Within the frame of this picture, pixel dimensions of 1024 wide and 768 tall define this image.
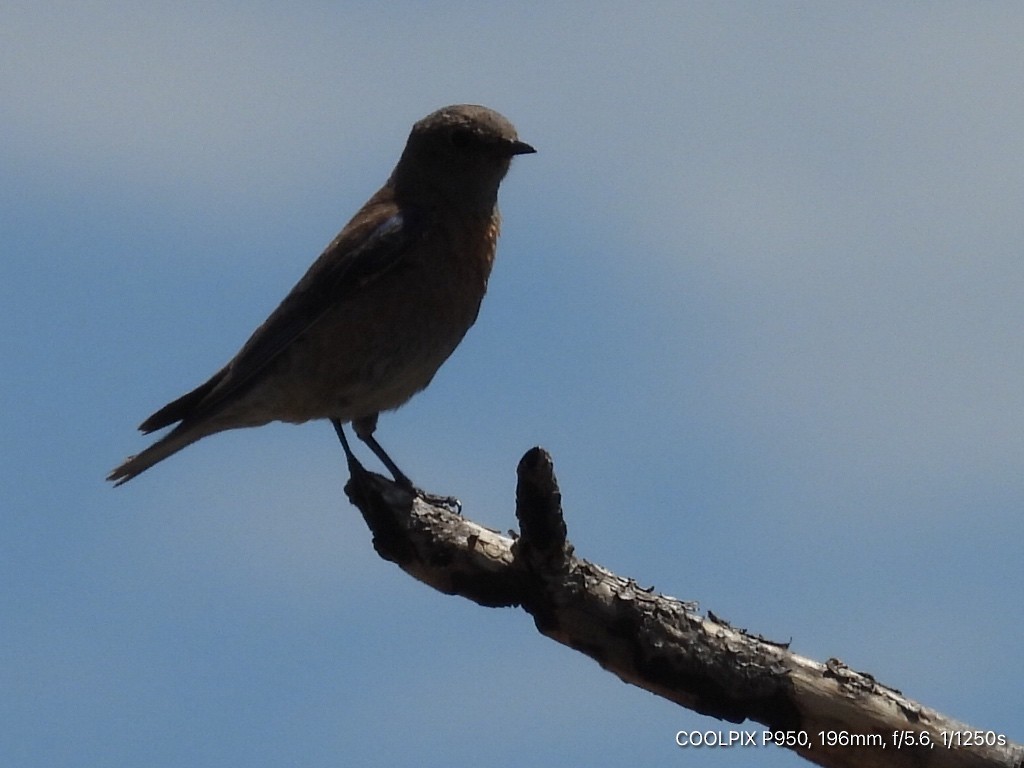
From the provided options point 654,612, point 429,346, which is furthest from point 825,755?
point 429,346

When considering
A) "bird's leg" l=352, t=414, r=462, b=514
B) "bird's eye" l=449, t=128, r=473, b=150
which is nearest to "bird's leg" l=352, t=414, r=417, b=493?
"bird's leg" l=352, t=414, r=462, b=514

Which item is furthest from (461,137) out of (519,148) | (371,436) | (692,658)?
(692,658)

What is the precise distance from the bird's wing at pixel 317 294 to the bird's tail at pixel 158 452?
0.09 meters

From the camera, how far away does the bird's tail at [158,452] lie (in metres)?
9.54

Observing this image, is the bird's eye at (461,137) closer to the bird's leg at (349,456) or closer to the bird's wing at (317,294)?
the bird's wing at (317,294)

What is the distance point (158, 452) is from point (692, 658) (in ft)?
13.4

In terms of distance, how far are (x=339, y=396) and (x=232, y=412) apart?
2.20 feet

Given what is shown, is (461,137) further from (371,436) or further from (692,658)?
(692,658)

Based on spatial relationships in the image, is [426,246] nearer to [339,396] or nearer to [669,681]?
[339,396]

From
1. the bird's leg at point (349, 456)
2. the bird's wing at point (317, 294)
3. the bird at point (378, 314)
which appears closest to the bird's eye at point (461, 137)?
the bird at point (378, 314)

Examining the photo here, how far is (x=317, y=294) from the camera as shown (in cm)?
958

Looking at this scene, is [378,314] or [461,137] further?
[461,137]

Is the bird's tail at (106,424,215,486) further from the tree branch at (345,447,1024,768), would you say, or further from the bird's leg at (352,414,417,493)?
the tree branch at (345,447,1024,768)

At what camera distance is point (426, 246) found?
371 inches
